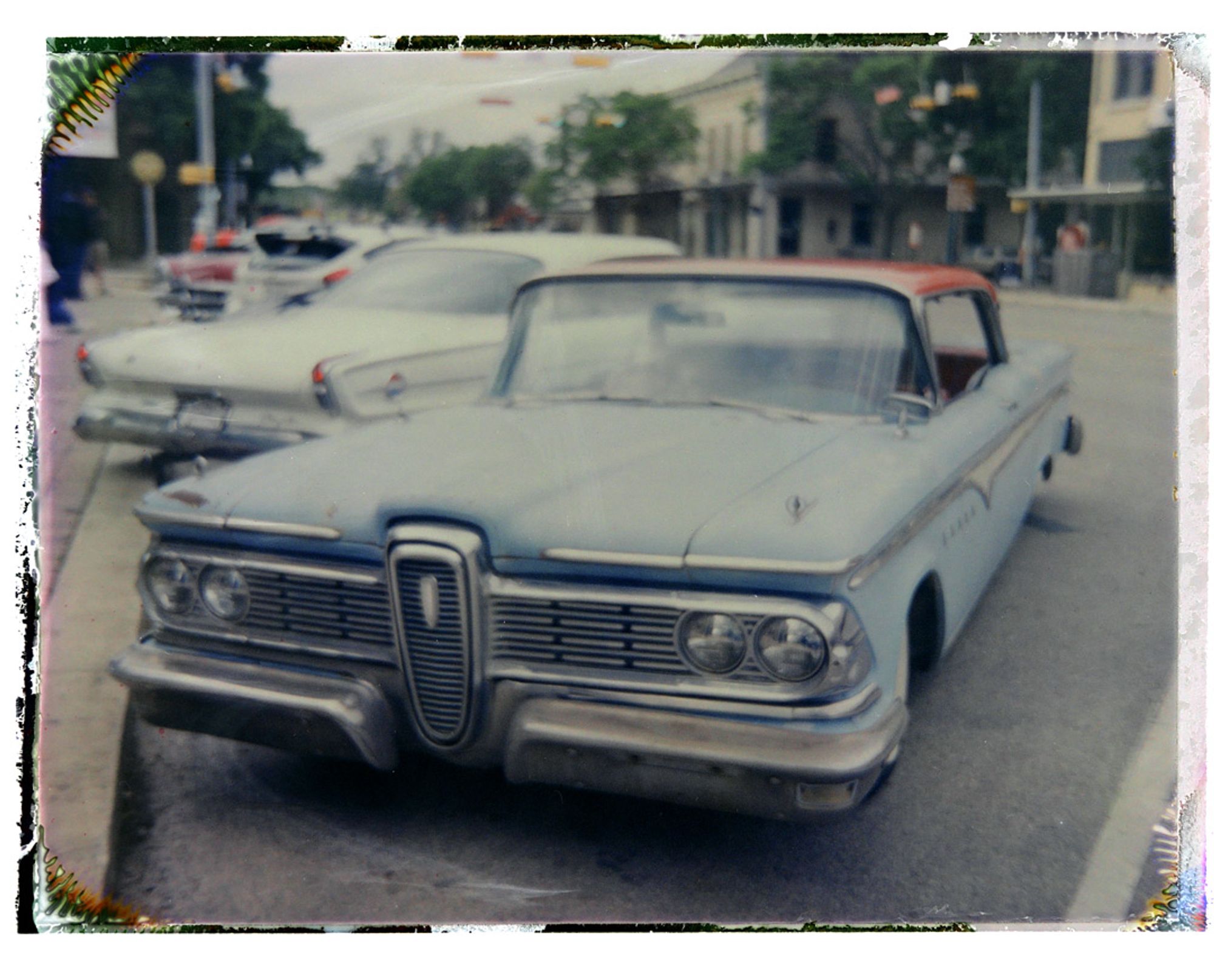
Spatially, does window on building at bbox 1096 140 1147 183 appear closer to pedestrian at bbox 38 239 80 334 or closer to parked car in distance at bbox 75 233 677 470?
parked car in distance at bbox 75 233 677 470

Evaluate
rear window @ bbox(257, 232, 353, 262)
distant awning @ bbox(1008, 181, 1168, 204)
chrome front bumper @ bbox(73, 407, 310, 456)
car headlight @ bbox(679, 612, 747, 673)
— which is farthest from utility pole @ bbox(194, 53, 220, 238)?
distant awning @ bbox(1008, 181, 1168, 204)

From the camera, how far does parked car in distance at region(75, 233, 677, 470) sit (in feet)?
9.20

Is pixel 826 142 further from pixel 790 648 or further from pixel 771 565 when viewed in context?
pixel 790 648

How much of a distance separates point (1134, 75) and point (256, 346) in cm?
212

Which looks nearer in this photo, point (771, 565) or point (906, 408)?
point (771, 565)

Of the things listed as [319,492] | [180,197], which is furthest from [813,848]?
[180,197]

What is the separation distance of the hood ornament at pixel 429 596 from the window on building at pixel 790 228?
125cm

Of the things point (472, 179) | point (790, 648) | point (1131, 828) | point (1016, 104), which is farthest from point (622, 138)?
point (1131, 828)

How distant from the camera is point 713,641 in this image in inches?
88.8

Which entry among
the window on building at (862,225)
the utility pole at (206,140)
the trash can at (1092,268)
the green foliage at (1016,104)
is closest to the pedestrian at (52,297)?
the utility pole at (206,140)

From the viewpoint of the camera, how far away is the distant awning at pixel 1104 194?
2775mm

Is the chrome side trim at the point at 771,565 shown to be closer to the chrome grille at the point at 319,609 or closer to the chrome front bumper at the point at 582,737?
the chrome front bumper at the point at 582,737

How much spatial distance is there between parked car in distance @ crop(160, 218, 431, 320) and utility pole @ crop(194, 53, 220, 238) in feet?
0.19

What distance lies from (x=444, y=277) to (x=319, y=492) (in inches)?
28.3
